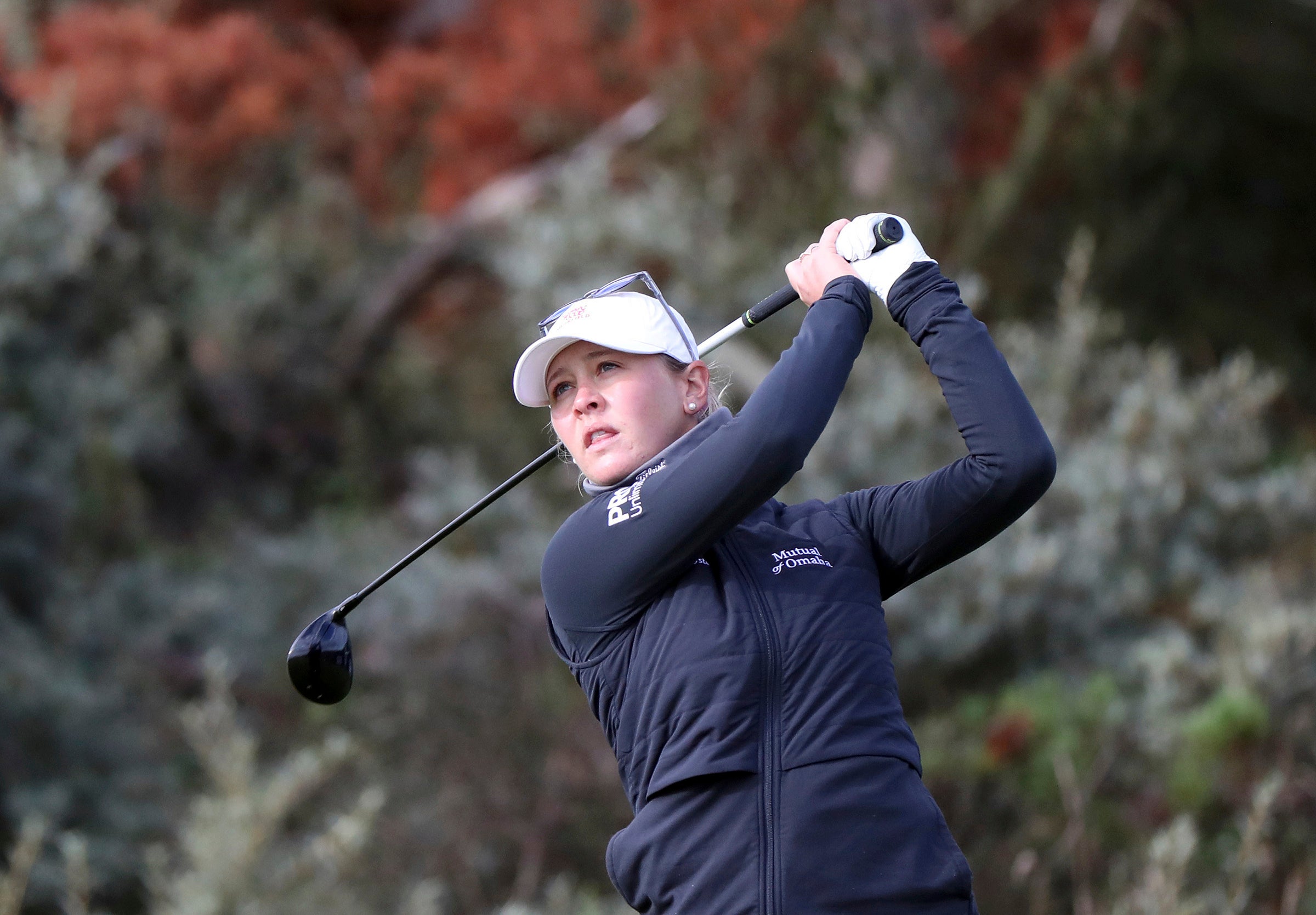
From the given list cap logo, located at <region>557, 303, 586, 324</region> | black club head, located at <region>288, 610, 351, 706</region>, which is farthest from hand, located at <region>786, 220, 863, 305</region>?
black club head, located at <region>288, 610, 351, 706</region>

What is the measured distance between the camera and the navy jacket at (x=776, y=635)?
5.48 ft

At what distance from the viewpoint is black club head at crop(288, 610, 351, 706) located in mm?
2197

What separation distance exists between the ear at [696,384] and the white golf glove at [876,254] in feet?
0.89

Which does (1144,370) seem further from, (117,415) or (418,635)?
(117,415)

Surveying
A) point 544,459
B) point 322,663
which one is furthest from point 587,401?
point 322,663

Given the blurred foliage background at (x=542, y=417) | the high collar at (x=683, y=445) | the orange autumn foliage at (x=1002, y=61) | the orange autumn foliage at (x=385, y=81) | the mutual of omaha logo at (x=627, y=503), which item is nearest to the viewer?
the mutual of omaha logo at (x=627, y=503)

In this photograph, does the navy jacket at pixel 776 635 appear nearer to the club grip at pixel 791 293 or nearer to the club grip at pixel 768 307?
the club grip at pixel 791 293

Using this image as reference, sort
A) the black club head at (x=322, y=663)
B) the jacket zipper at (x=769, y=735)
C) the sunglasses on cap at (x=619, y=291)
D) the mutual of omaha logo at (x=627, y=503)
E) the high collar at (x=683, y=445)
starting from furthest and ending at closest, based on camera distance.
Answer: the black club head at (x=322, y=663)
the sunglasses on cap at (x=619, y=291)
the high collar at (x=683, y=445)
the mutual of omaha logo at (x=627, y=503)
the jacket zipper at (x=769, y=735)

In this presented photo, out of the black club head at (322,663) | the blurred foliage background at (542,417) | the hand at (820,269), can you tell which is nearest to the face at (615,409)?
the hand at (820,269)

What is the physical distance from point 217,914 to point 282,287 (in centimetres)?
613

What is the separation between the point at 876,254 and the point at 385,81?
10.3 m

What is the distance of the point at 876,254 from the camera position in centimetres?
192

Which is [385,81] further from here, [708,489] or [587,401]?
[708,489]

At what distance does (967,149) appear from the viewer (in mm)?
8180
